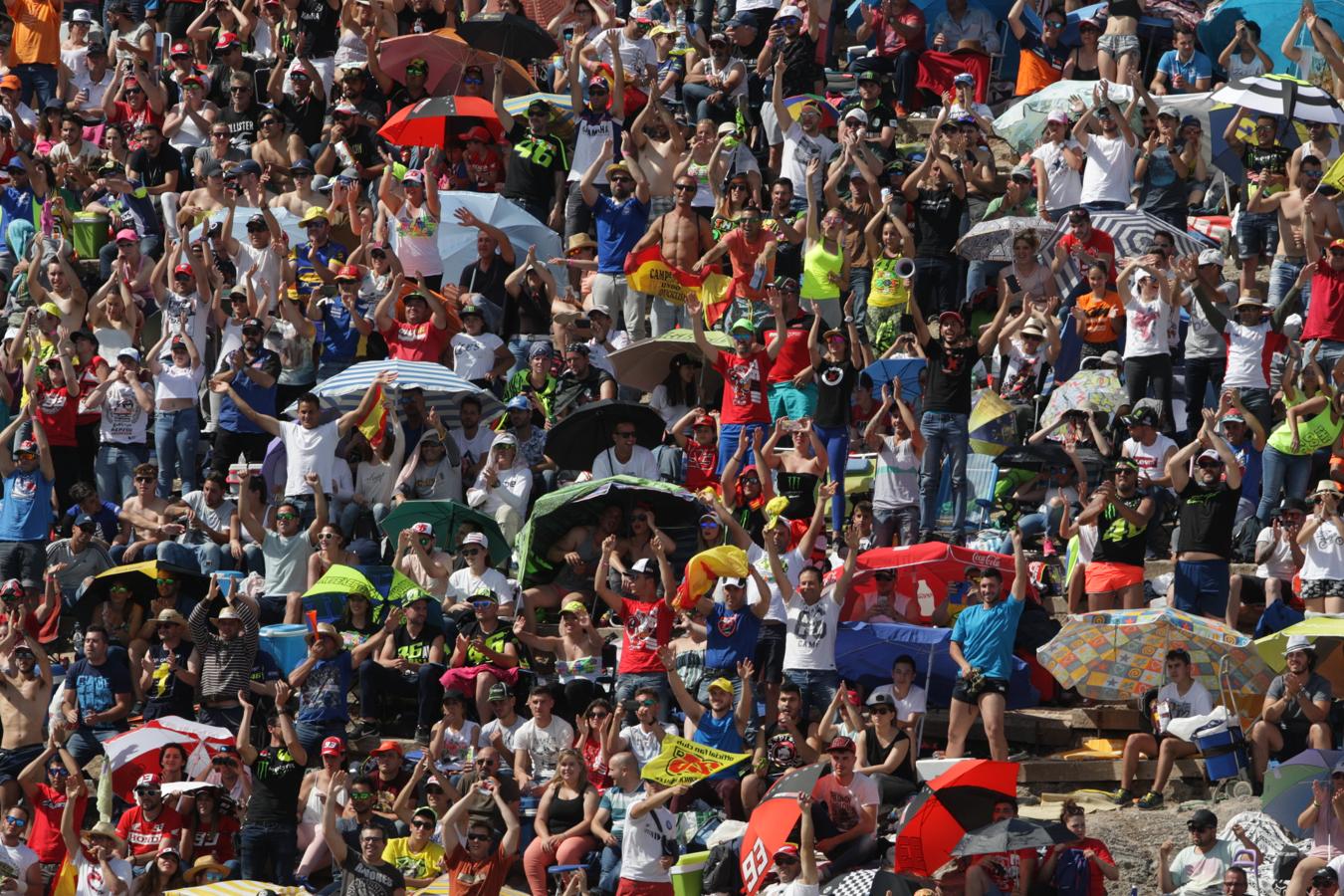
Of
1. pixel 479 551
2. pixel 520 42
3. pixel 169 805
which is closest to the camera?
pixel 169 805

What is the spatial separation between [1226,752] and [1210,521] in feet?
7.64

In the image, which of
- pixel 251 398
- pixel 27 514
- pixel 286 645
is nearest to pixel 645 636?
pixel 286 645

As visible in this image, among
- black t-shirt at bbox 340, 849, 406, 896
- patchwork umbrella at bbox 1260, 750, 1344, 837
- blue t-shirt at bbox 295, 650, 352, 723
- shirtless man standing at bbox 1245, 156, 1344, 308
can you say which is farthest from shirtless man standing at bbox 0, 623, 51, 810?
shirtless man standing at bbox 1245, 156, 1344, 308

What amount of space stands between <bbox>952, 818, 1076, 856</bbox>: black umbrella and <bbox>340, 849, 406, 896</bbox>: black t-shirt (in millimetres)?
3500

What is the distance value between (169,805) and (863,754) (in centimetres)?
463

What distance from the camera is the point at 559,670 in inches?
833

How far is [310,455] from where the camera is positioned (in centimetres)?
2320

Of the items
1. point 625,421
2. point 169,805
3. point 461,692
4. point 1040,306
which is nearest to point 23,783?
point 169,805

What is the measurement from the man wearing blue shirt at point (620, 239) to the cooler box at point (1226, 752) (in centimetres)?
745

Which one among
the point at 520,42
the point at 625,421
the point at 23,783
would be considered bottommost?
the point at 23,783

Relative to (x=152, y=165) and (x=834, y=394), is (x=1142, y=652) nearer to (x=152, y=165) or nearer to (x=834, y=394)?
(x=834, y=394)

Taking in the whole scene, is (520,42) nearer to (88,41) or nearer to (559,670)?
(88,41)

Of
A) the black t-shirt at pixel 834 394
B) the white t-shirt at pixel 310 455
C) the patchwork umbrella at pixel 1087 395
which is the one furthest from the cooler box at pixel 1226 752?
the white t-shirt at pixel 310 455

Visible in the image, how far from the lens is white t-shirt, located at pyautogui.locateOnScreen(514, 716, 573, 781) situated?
20016 mm
